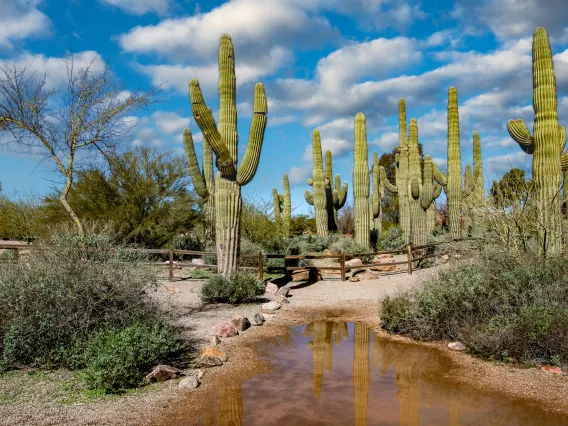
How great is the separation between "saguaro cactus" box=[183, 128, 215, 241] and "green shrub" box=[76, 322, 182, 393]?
1430cm

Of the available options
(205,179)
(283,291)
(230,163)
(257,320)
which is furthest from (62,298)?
(205,179)

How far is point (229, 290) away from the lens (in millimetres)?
12938

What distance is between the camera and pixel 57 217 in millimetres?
20906

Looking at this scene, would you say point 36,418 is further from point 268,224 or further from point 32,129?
point 268,224

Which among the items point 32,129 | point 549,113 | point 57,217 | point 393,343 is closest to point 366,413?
point 393,343

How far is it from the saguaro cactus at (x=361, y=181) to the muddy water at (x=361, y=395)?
13.9 m

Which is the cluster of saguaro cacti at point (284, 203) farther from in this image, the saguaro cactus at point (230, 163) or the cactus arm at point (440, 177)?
the saguaro cactus at point (230, 163)

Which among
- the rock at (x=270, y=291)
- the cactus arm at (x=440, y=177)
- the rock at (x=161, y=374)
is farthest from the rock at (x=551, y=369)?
the cactus arm at (x=440, y=177)

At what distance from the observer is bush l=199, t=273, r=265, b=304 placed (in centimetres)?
1296

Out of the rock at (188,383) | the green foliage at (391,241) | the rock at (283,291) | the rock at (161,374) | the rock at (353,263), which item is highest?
the green foliage at (391,241)

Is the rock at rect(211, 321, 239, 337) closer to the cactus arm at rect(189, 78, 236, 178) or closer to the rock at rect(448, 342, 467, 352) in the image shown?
the rock at rect(448, 342, 467, 352)

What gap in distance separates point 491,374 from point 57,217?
18491 millimetres

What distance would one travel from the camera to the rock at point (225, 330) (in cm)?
978

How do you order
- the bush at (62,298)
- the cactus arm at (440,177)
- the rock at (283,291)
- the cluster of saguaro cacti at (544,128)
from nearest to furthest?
the bush at (62,298) → the cluster of saguaro cacti at (544,128) → the rock at (283,291) → the cactus arm at (440,177)
